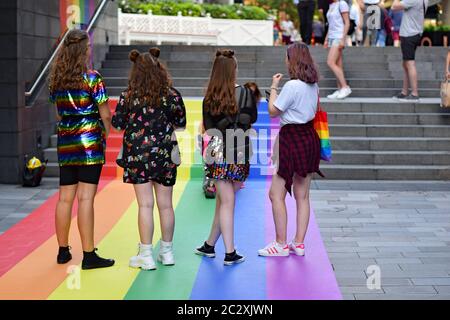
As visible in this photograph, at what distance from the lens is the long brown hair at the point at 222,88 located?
6715 mm

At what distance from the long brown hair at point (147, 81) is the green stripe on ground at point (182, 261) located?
1.43m

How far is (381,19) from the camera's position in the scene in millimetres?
18453

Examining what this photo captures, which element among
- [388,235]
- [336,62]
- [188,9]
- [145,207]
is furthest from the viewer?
[188,9]

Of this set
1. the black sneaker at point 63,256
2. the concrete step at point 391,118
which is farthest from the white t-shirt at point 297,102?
the concrete step at point 391,118

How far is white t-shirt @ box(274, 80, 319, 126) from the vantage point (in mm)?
6961

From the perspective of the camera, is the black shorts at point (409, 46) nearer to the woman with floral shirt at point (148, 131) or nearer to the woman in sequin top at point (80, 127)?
the woman with floral shirt at point (148, 131)

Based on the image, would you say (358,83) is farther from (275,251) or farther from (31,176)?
(275,251)

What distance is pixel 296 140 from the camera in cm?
711

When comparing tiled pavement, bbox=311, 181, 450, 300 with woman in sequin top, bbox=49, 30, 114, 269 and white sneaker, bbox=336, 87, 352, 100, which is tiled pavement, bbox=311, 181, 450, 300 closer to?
woman in sequin top, bbox=49, 30, 114, 269

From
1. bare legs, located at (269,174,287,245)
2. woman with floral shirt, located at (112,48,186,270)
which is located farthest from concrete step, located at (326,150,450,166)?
woman with floral shirt, located at (112,48,186,270)

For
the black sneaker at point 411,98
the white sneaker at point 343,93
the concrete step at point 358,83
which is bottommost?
the black sneaker at point 411,98

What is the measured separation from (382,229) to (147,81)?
3.26 meters

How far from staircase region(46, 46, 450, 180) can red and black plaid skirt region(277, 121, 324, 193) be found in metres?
4.08

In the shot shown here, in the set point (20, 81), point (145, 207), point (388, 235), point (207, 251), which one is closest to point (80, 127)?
point (145, 207)
